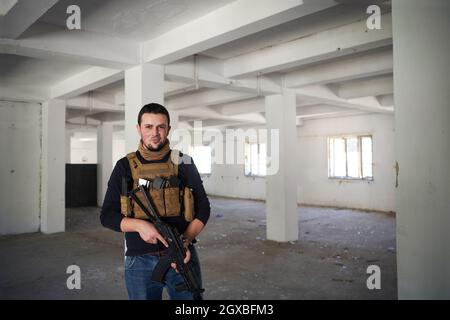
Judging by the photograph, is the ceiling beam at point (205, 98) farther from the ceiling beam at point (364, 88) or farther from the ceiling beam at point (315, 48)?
the ceiling beam at point (364, 88)

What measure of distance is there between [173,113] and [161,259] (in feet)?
22.3

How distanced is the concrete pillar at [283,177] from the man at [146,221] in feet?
13.3

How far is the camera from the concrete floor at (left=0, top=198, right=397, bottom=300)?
359 cm

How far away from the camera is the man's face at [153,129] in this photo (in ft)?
6.02

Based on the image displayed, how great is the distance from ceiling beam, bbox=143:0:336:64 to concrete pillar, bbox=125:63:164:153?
0.54 feet

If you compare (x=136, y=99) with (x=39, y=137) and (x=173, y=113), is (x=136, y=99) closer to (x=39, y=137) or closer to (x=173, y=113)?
(x=39, y=137)

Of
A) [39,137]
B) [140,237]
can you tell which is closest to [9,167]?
[39,137]

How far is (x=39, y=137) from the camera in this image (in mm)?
6820

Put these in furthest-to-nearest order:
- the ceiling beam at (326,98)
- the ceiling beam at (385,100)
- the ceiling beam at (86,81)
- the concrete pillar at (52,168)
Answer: the ceiling beam at (385,100) < the concrete pillar at (52,168) < the ceiling beam at (326,98) < the ceiling beam at (86,81)

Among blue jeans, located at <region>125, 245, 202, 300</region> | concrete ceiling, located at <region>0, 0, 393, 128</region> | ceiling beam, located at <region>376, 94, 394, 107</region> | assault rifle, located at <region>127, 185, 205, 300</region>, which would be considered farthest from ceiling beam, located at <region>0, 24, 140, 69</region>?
ceiling beam, located at <region>376, 94, 394, 107</region>

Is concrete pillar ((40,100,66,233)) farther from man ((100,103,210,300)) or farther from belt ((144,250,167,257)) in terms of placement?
belt ((144,250,167,257))

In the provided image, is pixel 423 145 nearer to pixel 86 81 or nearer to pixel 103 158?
pixel 86 81

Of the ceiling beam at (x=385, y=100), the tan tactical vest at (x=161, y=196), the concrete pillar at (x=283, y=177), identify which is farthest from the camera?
the ceiling beam at (x=385, y=100)

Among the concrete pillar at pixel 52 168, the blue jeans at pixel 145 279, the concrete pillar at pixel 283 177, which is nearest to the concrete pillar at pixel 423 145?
the blue jeans at pixel 145 279
